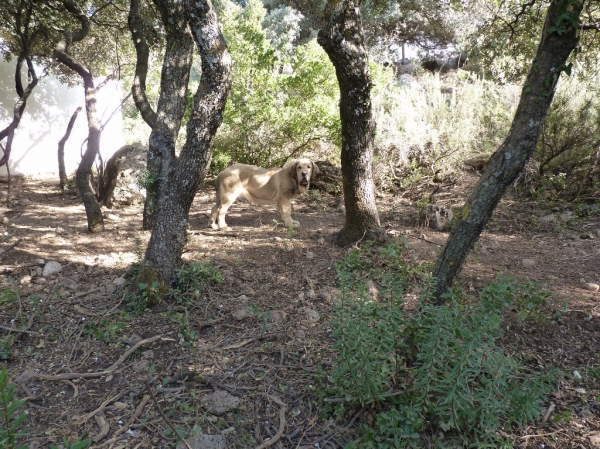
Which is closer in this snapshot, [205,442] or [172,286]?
[205,442]

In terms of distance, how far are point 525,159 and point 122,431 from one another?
350 cm

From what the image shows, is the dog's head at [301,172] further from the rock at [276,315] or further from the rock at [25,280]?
the rock at [25,280]

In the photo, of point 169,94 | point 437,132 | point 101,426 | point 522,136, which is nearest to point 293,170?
point 169,94

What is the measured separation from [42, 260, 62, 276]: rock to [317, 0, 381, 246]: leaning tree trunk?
3.42 meters

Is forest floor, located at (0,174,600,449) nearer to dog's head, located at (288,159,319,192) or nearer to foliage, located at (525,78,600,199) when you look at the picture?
dog's head, located at (288,159,319,192)

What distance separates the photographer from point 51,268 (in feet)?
16.1

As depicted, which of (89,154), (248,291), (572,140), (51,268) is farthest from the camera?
(572,140)

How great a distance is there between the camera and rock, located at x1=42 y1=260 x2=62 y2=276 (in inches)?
192

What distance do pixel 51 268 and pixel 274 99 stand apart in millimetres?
5856

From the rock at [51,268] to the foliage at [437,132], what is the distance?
21.0 feet

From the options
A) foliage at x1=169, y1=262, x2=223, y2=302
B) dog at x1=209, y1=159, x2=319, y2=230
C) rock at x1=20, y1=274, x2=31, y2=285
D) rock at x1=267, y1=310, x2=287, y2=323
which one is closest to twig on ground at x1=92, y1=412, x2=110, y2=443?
foliage at x1=169, y1=262, x2=223, y2=302

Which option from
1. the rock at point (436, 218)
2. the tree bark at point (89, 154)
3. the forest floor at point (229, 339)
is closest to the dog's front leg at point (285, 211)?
the forest floor at point (229, 339)

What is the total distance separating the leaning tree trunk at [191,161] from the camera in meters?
3.98

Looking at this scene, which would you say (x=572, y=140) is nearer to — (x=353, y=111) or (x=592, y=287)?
(x=592, y=287)
